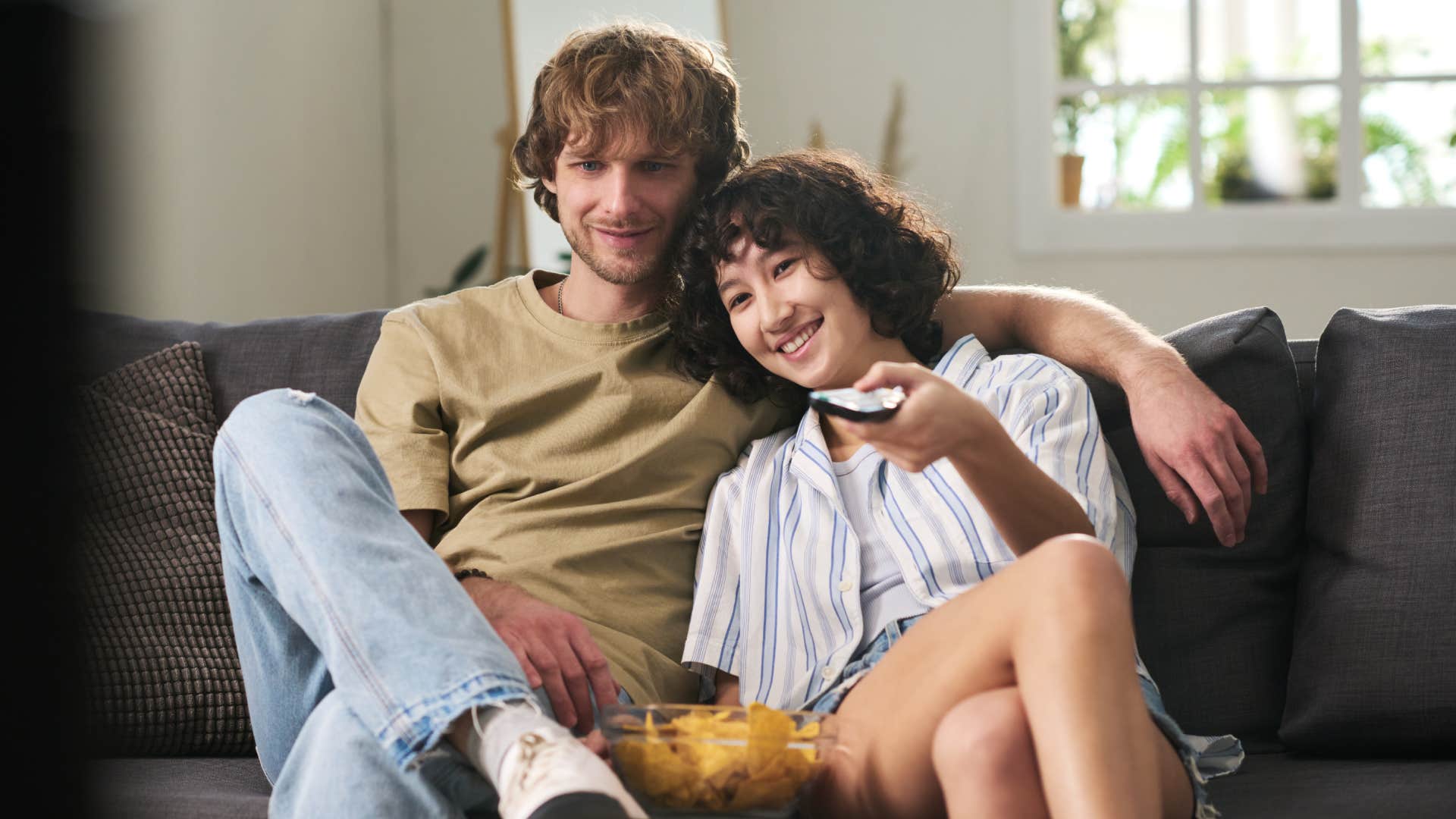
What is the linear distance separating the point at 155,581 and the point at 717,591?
2.10 feet

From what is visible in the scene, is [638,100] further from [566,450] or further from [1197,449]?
[1197,449]

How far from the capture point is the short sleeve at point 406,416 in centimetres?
149

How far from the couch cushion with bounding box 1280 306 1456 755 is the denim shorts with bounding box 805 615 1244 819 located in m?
0.20

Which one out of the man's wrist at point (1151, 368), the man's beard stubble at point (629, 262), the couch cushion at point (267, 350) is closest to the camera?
the man's wrist at point (1151, 368)

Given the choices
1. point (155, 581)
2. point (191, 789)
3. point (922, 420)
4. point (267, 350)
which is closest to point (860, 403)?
point (922, 420)

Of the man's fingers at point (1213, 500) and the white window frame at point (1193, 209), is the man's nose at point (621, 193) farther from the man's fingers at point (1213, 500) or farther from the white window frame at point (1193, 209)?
the white window frame at point (1193, 209)

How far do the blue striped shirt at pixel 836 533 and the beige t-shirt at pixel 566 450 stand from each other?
5 cm

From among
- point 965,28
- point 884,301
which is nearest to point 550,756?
point 884,301

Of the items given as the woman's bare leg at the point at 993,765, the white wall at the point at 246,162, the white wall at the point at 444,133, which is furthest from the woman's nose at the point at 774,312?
the white wall at the point at 444,133

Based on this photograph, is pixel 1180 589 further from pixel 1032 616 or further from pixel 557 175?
pixel 557 175

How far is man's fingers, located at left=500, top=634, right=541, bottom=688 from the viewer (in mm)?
1221

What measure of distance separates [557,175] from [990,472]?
0.75 meters

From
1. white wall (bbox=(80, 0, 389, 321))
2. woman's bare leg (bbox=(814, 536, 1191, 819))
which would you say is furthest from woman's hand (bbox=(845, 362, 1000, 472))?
white wall (bbox=(80, 0, 389, 321))

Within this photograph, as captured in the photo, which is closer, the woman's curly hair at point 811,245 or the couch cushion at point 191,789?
the couch cushion at point 191,789
